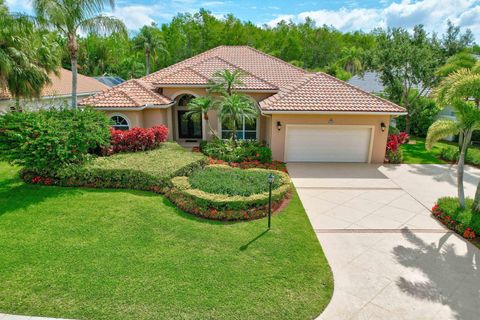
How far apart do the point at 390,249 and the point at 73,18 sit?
15100mm

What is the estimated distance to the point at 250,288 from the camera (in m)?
5.66

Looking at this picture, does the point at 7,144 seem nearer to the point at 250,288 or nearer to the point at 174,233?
the point at 174,233

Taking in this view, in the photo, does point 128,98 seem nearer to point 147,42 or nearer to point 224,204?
point 224,204

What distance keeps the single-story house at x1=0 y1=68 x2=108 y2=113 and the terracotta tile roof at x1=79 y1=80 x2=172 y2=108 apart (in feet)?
6.73

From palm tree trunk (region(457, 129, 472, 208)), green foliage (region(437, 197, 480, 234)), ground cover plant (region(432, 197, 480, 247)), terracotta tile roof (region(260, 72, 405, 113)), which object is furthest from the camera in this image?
terracotta tile roof (region(260, 72, 405, 113))

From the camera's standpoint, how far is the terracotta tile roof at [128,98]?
14.8m

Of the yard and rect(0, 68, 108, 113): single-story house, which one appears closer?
the yard

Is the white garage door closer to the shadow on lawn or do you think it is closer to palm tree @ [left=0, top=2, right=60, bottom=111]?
the shadow on lawn

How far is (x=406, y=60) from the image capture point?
59.0 ft

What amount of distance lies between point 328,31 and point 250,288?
208 ft

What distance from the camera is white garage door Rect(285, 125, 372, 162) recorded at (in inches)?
563

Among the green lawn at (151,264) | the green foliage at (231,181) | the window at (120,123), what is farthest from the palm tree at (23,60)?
the green foliage at (231,181)

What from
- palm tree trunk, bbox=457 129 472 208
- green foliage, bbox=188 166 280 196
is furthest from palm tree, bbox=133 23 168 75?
palm tree trunk, bbox=457 129 472 208

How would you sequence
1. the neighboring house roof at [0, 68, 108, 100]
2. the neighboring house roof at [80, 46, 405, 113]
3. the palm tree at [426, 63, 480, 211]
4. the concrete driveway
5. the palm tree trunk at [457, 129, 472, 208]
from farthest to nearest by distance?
the neighboring house roof at [0, 68, 108, 100], the neighboring house roof at [80, 46, 405, 113], the palm tree trunk at [457, 129, 472, 208], the palm tree at [426, 63, 480, 211], the concrete driveway
